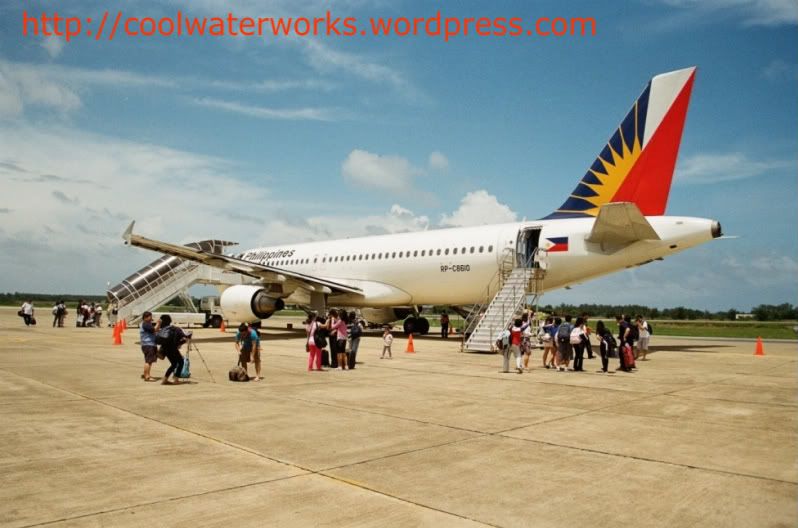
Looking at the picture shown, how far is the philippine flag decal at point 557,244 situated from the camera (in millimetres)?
20609

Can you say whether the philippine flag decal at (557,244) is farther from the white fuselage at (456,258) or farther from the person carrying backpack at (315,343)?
the person carrying backpack at (315,343)

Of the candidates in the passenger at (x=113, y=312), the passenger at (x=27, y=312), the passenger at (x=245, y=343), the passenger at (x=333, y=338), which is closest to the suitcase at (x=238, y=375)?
the passenger at (x=245, y=343)

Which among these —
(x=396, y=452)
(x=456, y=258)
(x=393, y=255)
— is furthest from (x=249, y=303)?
(x=396, y=452)

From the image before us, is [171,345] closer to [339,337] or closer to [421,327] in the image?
[339,337]

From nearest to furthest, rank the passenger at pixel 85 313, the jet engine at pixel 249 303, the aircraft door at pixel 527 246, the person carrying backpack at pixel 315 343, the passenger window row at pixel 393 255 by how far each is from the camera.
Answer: the person carrying backpack at pixel 315 343 → the aircraft door at pixel 527 246 → the passenger window row at pixel 393 255 → the jet engine at pixel 249 303 → the passenger at pixel 85 313

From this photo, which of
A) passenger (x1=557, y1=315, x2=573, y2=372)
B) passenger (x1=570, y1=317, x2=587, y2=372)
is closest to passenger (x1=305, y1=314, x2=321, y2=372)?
passenger (x1=557, y1=315, x2=573, y2=372)

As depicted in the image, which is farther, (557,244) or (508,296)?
(557,244)

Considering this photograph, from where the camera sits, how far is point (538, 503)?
4.80 meters

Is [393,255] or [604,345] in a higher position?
[393,255]

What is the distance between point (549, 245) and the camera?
2098 cm

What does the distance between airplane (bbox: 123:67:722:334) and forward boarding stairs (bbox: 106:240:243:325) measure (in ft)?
Answer: 27.6

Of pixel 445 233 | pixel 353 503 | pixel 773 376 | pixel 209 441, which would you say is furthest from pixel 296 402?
Answer: pixel 445 233

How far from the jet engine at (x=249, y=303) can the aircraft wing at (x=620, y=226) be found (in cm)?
1358

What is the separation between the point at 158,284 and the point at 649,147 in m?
28.1
